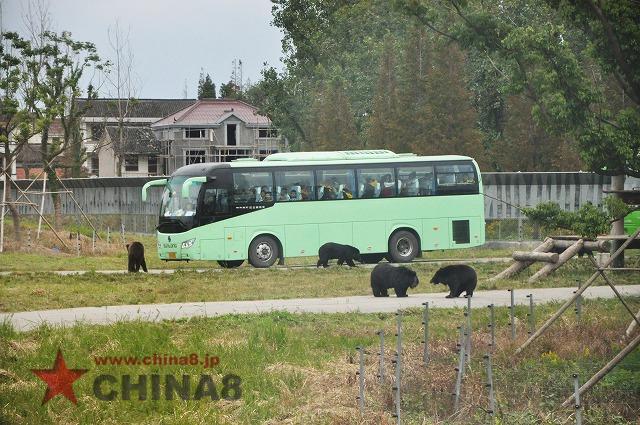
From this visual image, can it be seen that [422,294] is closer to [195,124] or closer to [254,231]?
[254,231]

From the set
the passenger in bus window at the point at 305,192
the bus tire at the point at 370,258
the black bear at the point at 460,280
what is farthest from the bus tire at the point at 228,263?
the black bear at the point at 460,280

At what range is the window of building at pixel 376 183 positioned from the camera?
32031 millimetres

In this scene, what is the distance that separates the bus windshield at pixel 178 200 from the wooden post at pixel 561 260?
32.9 ft

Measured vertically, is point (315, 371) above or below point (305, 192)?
below

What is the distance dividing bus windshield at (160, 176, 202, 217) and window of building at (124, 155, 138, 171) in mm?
48913

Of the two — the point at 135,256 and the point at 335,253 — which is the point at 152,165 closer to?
the point at 335,253

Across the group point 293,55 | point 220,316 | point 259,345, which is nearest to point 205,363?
point 259,345

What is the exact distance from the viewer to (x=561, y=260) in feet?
75.8

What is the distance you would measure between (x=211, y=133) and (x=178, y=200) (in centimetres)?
4965

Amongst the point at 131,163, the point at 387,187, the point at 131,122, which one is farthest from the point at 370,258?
the point at 131,122

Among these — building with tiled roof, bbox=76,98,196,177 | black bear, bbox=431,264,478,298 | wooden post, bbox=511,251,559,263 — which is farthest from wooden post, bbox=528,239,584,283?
building with tiled roof, bbox=76,98,196,177

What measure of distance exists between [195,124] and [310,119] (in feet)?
77.9

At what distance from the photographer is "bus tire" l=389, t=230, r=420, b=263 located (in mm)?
32312

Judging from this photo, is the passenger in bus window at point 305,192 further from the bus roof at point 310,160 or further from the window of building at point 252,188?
the window of building at point 252,188
